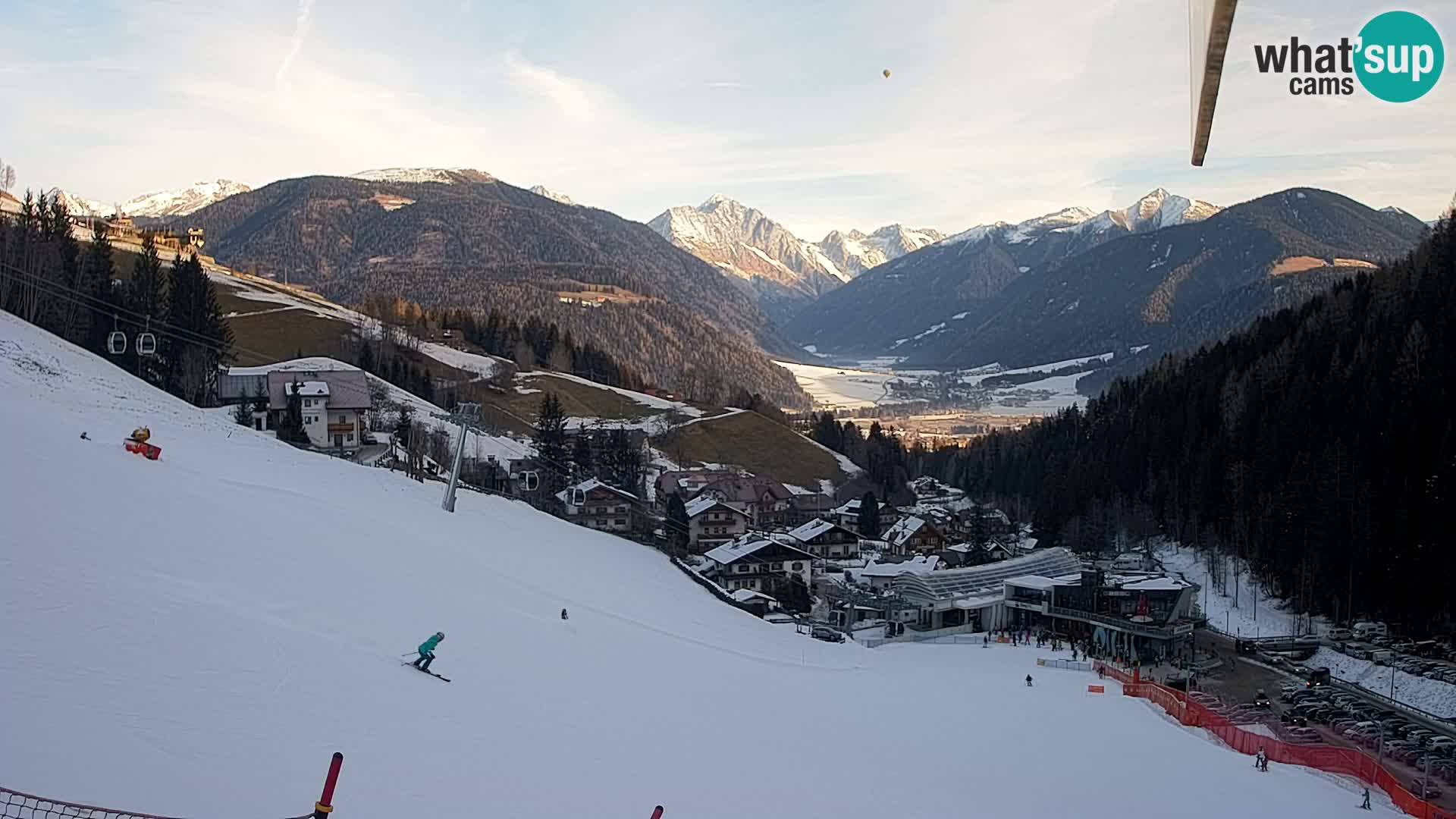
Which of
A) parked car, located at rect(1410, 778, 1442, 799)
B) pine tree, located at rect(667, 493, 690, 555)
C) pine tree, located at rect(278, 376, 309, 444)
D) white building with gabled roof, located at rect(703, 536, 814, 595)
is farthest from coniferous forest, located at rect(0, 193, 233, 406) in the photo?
parked car, located at rect(1410, 778, 1442, 799)

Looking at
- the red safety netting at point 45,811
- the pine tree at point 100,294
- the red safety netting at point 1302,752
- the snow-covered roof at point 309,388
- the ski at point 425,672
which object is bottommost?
the red safety netting at point 1302,752

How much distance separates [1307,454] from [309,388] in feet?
149

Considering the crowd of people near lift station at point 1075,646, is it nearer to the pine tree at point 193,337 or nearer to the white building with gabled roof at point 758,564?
the white building with gabled roof at point 758,564

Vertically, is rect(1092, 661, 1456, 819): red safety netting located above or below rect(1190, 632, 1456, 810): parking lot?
above

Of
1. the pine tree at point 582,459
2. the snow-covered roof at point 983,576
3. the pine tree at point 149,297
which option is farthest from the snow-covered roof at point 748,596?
the pine tree at point 149,297

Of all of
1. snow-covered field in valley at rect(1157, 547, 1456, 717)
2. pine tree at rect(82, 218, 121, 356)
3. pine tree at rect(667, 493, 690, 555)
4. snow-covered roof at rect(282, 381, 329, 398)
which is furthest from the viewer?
pine tree at rect(667, 493, 690, 555)

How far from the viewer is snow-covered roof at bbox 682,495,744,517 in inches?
2216

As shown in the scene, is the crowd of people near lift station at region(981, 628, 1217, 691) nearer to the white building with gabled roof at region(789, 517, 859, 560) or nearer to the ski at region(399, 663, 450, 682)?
the white building with gabled roof at region(789, 517, 859, 560)

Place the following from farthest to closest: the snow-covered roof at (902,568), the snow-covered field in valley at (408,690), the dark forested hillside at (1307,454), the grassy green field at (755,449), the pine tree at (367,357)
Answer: the grassy green field at (755,449) < the pine tree at (367,357) < the snow-covered roof at (902,568) < the dark forested hillside at (1307,454) < the snow-covered field in valley at (408,690)

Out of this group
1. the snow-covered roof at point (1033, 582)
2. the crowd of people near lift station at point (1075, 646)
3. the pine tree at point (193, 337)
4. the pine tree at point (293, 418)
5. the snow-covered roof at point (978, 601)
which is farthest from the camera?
the pine tree at point (193, 337)

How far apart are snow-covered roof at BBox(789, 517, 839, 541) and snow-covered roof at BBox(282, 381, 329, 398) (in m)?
24.5

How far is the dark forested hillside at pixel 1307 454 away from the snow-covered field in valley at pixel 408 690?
20.1m

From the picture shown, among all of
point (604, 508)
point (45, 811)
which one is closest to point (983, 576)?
point (604, 508)

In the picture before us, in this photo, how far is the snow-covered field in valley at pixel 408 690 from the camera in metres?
8.05
